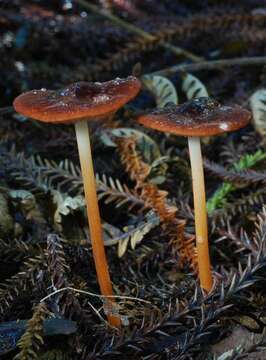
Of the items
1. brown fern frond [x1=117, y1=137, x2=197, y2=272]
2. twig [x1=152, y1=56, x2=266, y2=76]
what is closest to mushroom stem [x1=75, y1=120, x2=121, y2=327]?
brown fern frond [x1=117, y1=137, x2=197, y2=272]

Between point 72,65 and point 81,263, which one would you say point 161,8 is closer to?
point 72,65

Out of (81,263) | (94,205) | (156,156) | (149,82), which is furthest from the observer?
(149,82)

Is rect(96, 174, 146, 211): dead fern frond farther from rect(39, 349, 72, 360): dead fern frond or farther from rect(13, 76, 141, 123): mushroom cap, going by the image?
rect(39, 349, 72, 360): dead fern frond

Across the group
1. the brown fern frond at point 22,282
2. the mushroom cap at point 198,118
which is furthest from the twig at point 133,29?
the brown fern frond at point 22,282

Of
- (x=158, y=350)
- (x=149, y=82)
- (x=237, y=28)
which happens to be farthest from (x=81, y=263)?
(x=237, y=28)

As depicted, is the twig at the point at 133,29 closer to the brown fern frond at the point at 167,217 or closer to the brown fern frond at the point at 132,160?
the brown fern frond at the point at 132,160

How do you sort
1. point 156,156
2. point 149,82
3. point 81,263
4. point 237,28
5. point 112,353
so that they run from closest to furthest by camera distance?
point 112,353, point 81,263, point 156,156, point 149,82, point 237,28
